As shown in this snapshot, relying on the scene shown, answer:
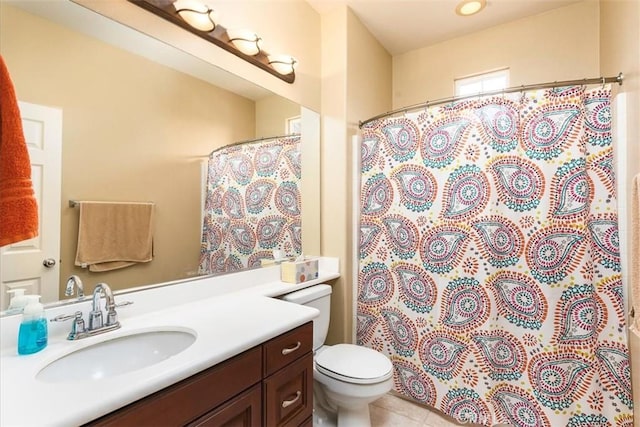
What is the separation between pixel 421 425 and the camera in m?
1.79

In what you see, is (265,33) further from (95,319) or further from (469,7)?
(95,319)

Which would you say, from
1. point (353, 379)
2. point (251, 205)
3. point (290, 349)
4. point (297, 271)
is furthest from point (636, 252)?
point (251, 205)

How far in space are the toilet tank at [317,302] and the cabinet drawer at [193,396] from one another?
2.23 feet

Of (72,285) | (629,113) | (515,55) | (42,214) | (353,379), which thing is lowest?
(353,379)

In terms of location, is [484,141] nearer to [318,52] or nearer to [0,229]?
[318,52]

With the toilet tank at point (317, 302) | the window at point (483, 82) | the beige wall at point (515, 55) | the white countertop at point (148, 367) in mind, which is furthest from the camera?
the window at point (483, 82)

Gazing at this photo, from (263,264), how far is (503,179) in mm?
1427

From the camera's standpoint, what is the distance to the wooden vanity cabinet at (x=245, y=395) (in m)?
0.76

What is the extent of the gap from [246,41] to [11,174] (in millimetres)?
1203

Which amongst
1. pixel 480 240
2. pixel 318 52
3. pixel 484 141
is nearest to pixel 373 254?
pixel 480 240

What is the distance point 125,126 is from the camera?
4.03ft

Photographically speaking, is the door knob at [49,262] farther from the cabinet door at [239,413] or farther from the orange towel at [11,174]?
the cabinet door at [239,413]

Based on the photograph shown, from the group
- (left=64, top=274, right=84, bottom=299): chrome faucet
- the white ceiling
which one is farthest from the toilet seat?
the white ceiling

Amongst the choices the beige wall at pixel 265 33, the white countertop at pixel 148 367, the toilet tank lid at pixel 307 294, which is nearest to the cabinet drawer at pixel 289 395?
the white countertop at pixel 148 367
